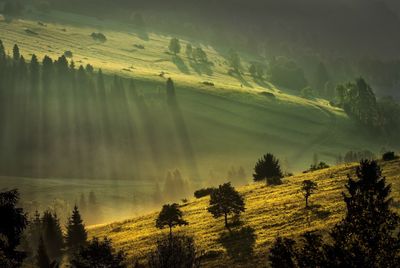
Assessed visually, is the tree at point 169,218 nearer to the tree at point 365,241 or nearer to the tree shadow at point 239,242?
the tree shadow at point 239,242

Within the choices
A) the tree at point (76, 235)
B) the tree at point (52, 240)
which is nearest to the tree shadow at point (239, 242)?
the tree at point (76, 235)

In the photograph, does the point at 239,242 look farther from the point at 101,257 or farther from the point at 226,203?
the point at 101,257

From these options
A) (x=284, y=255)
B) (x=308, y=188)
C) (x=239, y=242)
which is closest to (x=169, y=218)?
(x=239, y=242)

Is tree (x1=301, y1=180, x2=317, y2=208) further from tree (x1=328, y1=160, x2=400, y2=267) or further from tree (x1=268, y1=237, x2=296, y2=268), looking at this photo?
tree (x1=328, y1=160, x2=400, y2=267)

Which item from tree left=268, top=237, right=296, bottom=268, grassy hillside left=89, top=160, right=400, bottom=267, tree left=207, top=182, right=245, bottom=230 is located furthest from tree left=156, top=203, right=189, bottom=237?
tree left=268, top=237, right=296, bottom=268

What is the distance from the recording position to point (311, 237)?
2722 centimetres

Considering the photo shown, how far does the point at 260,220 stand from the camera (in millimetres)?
71062

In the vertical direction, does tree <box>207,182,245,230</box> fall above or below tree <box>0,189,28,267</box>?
above

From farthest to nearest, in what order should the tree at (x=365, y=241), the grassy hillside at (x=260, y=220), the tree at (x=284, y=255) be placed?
1. the grassy hillside at (x=260, y=220)
2. the tree at (x=284, y=255)
3. the tree at (x=365, y=241)

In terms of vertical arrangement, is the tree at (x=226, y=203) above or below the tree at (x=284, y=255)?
above

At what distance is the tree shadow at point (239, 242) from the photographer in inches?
2333

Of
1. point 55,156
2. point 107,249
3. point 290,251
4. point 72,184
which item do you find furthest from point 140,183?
point 290,251

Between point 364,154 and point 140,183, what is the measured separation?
79.6 meters

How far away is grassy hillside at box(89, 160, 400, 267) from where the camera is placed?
201 feet
